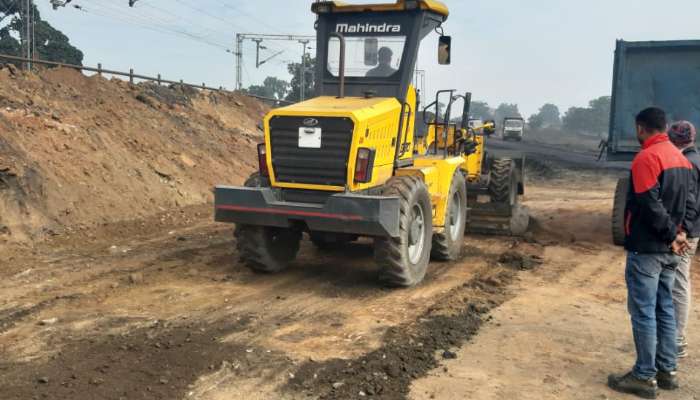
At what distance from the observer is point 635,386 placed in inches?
175

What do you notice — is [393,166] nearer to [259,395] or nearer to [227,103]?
[259,395]

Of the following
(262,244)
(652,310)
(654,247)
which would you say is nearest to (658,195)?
(654,247)

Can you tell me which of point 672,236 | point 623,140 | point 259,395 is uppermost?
point 623,140

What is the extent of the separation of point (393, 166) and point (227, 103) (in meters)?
16.6

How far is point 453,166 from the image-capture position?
8.77 meters

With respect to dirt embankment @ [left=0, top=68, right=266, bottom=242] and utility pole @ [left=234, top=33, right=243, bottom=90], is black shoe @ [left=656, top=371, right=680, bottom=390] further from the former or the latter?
utility pole @ [left=234, top=33, right=243, bottom=90]

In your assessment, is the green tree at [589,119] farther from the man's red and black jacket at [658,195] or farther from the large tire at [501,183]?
the man's red and black jacket at [658,195]

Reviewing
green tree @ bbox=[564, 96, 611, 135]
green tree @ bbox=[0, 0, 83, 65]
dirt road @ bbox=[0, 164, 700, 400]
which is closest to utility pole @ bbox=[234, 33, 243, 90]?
green tree @ bbox=[0, 0, 83, 65]

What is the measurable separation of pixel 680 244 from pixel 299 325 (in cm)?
324

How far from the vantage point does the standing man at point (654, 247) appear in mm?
4324

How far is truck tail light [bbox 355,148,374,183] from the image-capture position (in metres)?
6.80

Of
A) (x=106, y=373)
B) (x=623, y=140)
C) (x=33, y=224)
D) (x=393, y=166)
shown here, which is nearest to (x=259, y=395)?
(x=106, y=373)

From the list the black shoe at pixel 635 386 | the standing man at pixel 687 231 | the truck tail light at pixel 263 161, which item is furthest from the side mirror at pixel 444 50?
the black shoe at pixel 635 386

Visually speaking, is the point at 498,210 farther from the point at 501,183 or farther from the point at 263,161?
the point at 263,161
